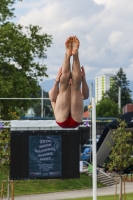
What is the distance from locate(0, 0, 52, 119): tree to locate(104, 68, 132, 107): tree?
2158 inches

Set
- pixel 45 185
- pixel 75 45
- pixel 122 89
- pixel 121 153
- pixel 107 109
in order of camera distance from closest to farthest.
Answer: pixel 75 45 → pixel 121 153 → pixel 45 185 → pixel 107 109 → pixel 122 89

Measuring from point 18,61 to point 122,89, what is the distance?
189ft

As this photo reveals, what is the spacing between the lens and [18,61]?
93.7 feet

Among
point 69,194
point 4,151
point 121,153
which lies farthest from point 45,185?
point 4,151

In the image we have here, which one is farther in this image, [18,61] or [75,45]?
[18,61]

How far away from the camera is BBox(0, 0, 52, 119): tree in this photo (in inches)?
1083

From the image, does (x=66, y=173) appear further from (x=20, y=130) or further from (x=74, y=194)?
(x=74, y=194)

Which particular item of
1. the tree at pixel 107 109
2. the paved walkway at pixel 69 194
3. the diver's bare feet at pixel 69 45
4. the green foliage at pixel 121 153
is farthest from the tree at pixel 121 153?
the tree at pixel 107 109

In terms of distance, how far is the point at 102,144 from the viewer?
30.0 m

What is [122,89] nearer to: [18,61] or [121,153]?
[18,61]

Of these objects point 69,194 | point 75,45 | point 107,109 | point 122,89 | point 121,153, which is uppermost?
point 122,89

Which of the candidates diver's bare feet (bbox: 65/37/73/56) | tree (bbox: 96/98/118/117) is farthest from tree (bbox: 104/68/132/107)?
diver's bare feet (bbox: 65/37/73/56)

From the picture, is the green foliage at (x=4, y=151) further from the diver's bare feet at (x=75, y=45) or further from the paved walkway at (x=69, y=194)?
the diver's bare feet at (x=75, y=45)

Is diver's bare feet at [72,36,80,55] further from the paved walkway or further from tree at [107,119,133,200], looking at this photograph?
the paved walkway
